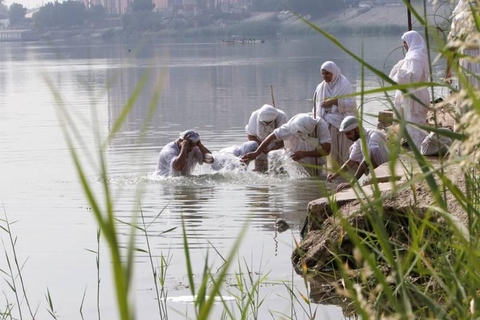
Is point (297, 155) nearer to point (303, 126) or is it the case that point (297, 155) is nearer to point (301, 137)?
point (301, 137)

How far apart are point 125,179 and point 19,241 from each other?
9.73ft

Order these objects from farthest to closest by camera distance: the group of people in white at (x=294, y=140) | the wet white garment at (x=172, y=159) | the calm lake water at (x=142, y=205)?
1. the wet white garment at (x=172, y=159)
2. the group of people in white at (x=294, y=140)
3. the calm lake water at (x=142, y=205)

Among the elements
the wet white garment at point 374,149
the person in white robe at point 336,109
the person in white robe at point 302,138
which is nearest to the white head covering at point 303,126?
the person in white robe at point 302,138

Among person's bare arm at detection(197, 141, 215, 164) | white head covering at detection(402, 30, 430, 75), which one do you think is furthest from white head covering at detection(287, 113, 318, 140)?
white head covering at detection(402, 30, 430, 75)

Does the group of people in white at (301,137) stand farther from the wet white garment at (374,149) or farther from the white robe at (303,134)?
the wet white garment at (374,149)

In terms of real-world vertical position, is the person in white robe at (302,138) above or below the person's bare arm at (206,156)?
above

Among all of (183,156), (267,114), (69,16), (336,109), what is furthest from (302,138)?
(69,16)

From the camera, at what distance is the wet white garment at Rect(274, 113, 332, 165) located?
1070cm

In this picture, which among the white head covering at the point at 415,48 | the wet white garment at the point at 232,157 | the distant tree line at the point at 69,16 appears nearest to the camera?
the white head covering at the point at 415,48

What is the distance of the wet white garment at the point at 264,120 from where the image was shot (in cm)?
1150

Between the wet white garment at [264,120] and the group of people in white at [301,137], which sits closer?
the group of people in white at [301,137]

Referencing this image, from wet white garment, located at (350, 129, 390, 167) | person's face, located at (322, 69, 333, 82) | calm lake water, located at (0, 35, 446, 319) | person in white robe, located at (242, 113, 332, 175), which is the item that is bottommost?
calm lake water, located at (0, 35, 446, 319)

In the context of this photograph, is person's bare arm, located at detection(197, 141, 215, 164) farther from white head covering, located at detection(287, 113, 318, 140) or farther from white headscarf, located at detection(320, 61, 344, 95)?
white headscarf, located at detection(320, 61, 344, 95)

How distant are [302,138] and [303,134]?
0.12 meters
